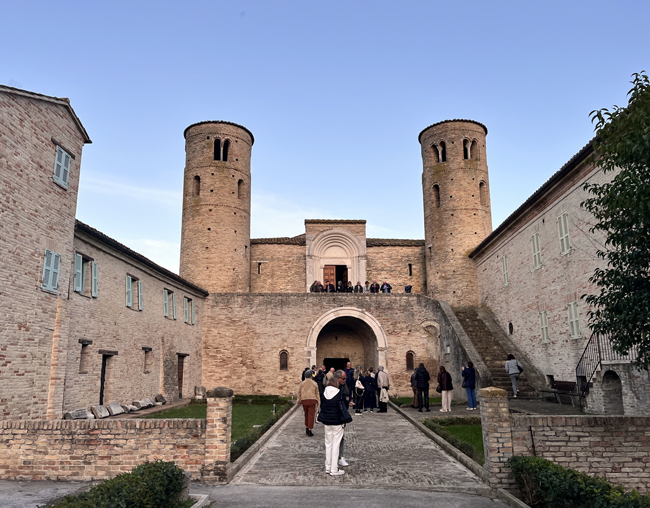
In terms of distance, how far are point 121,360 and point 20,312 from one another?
5829 mm

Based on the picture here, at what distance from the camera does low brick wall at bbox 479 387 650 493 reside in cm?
715

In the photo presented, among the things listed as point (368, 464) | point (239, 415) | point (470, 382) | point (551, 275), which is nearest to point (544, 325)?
point (551, 275)

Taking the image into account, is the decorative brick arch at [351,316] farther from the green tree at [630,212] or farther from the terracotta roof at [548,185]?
the green tree at [630,212]

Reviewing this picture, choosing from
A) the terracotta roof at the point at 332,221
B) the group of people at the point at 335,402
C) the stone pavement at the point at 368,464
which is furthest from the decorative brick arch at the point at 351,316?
the stone pavement at the point at 368,464

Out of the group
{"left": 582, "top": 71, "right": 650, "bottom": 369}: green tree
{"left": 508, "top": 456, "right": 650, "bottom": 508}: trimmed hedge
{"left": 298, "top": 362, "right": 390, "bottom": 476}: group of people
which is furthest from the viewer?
{"left": 298, "top": 362, "right": 390, "bottom": 476}: group of people

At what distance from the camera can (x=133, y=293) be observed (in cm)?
1798

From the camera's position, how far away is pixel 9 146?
36.1ft

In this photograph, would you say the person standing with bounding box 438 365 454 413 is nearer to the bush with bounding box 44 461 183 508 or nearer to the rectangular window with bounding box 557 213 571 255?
the rectangular window with bounding box 557 213 571 255

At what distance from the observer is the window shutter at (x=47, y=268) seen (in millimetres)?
12055

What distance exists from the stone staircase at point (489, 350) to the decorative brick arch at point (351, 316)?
4.01 m

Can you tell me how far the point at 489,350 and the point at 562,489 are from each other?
1627 centimetres

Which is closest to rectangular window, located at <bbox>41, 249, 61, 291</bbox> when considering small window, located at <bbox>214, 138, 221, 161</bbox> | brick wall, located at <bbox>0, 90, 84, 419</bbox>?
brick wall, located at <bbox>0, 90, 84, 419</bbox>

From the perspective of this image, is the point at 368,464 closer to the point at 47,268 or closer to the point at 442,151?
the point at 47,268

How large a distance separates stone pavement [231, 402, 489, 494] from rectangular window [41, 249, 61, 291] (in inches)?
263
